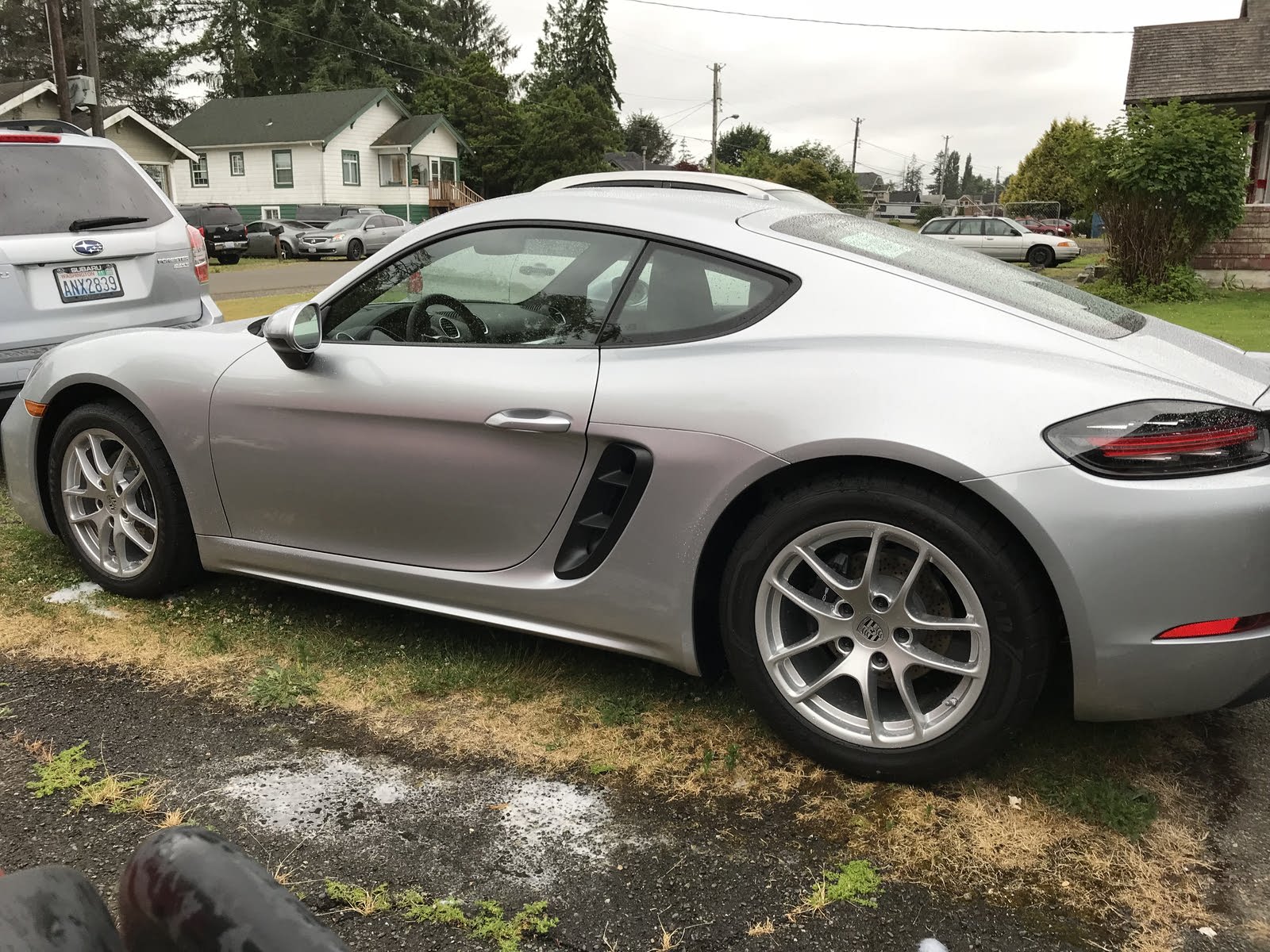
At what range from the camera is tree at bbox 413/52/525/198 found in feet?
173

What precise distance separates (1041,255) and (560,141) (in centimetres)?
3019

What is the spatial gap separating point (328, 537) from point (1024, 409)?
6.81 ft

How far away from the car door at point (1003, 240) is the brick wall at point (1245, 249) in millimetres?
9170

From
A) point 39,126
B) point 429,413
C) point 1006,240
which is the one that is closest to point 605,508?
point 429,413

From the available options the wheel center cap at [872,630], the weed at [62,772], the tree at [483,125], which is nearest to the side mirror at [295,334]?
the weed at [62,772]

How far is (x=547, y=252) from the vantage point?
307 centimetres

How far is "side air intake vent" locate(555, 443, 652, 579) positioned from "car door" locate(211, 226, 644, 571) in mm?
70

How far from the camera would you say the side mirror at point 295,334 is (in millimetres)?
3070

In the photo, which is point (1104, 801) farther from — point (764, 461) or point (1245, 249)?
point (1245, 249)

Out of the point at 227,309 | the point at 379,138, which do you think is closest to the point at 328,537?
the point at 227,309

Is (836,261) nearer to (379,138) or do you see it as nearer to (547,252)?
(547,252)

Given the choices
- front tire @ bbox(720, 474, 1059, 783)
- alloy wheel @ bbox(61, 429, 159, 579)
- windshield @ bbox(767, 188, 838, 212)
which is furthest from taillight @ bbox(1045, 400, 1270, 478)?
alloy wheel @ bbox(61, 429, 159, 579)

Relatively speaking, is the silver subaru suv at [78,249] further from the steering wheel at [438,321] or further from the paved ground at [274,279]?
the paved ground at [274,279]

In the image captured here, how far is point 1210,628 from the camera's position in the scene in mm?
2250
